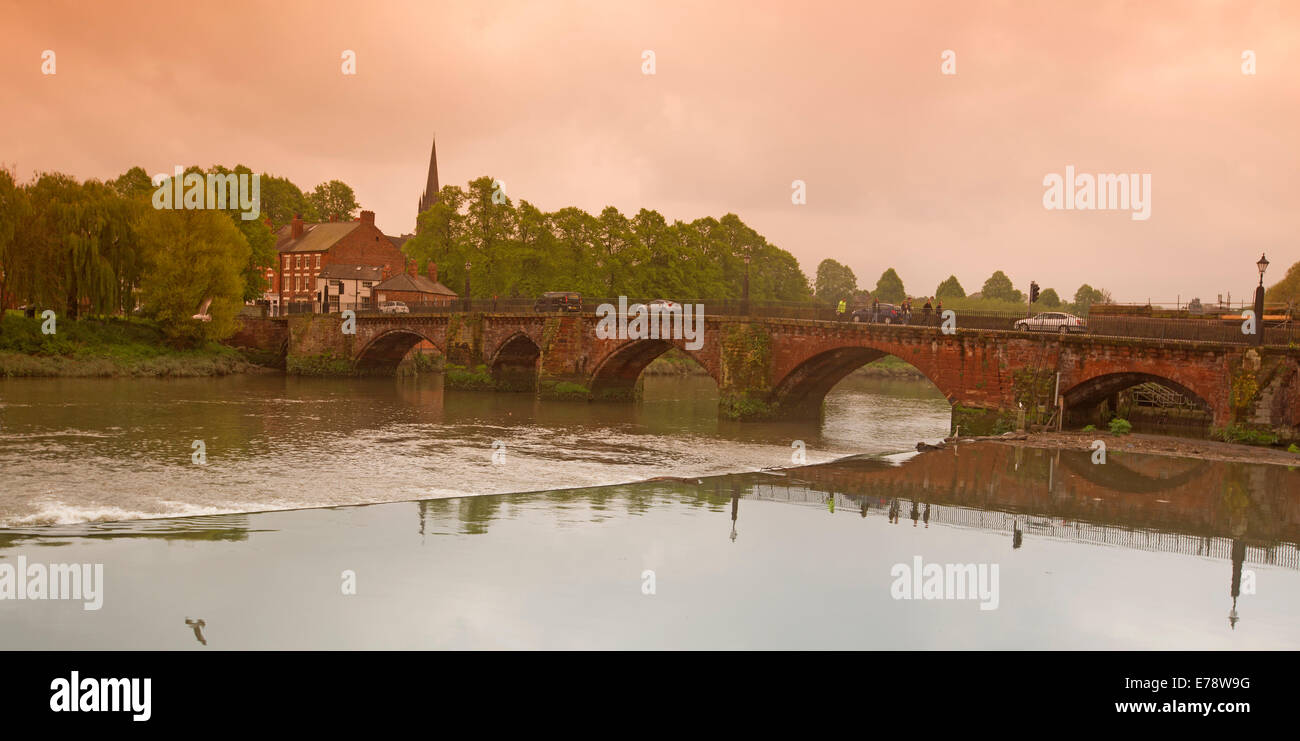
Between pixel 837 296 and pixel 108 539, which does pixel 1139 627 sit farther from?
pixel 837 296

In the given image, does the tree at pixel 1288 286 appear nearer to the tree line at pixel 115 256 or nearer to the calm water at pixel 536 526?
the calm water at pixel 536 526

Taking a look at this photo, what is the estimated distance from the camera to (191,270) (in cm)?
6112

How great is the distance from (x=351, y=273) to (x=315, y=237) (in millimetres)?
9420

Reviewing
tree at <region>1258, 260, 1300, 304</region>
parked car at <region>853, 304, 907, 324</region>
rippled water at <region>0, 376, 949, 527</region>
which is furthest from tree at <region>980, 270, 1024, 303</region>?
parked car at <region>853, 304, 907, 324</region>

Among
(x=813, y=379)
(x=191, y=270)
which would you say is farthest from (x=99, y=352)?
(x=813, y=379)

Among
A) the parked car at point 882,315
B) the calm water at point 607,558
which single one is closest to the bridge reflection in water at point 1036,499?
the calm water at point 607,558

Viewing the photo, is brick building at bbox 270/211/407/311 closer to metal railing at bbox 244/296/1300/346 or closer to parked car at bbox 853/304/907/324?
metal railing at bbox 244/296/1300/346

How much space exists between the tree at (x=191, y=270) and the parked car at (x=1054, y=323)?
5104 cm

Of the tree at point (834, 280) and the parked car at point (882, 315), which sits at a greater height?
the tree at point (834, 280)

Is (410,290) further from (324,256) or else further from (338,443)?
(338,443)

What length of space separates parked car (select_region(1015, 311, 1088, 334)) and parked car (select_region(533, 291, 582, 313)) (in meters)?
23.8

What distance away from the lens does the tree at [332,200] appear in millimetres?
115250

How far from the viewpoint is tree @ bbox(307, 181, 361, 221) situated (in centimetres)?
11525

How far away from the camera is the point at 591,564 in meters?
16.2
